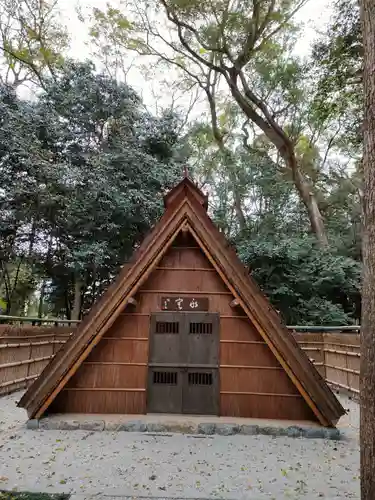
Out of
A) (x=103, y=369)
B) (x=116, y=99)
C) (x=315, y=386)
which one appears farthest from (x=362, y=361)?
(x=116, y=99)

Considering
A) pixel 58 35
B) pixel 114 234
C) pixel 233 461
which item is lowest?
pixel 233 461

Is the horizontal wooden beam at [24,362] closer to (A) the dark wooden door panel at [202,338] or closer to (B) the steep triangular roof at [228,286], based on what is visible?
(B) the steep triangular roof at [228,286]

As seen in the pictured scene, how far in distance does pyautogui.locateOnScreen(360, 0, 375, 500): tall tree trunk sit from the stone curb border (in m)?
3.20

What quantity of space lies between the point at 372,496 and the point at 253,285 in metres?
3.62

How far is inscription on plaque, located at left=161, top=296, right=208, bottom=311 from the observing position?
616 centimetres

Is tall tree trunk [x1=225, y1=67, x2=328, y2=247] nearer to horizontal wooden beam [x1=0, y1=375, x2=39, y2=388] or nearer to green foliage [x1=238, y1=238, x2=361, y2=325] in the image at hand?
A: green foliage [x1=238, y1=238, x2=361, y2=325]

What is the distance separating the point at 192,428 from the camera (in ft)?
17.6

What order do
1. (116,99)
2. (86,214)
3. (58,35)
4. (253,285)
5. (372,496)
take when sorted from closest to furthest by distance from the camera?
(372,496)
(253,285)
(86,214)
(116,99)
(58,35)

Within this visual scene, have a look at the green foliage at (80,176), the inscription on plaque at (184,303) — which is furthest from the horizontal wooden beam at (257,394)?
the green foliage at (80,176)

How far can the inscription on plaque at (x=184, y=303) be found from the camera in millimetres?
6156

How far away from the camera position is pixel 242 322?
19.9 feet

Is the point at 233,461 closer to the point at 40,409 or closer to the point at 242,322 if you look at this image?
the point at 242,322

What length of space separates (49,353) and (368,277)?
9.68 m

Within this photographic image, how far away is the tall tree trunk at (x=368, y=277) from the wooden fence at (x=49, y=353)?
5.92 metres
